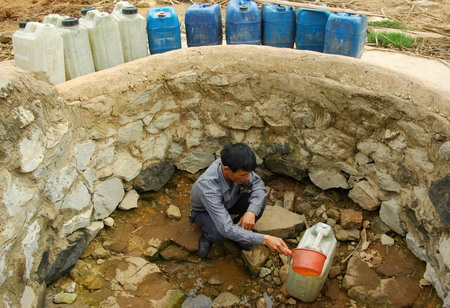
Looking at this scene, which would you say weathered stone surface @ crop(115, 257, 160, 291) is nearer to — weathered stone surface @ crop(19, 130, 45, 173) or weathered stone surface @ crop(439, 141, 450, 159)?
weathered stone surface @ crop(19, 130, 45, 173)

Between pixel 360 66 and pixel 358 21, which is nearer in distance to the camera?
pixel 360 66

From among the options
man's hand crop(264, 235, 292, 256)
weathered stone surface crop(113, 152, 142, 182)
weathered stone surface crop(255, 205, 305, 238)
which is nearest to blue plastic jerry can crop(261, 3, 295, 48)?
weathered stone surface crop(255, 205, 305, 238)

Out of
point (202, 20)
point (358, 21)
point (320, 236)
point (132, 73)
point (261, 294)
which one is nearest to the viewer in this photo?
point (320, 236)

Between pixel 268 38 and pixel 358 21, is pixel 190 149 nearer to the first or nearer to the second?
pixel 268 38

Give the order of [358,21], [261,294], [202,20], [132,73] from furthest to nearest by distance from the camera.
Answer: [202,20]
[358,21]
[132,73]
[261,294]

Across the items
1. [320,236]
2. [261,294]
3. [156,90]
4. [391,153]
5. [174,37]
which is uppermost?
[174,37]

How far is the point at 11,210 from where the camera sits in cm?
289

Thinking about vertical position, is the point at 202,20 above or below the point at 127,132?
above

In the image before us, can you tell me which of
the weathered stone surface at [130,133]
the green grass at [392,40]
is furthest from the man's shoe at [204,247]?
the green grass at [392,40]

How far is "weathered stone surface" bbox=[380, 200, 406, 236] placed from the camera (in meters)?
3.92

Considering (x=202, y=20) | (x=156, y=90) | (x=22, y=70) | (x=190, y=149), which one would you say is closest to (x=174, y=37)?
(x=202, y=20)

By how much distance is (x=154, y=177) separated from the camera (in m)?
4.40

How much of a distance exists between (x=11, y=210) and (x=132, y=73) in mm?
1642

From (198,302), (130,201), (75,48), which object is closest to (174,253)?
(198,302)
